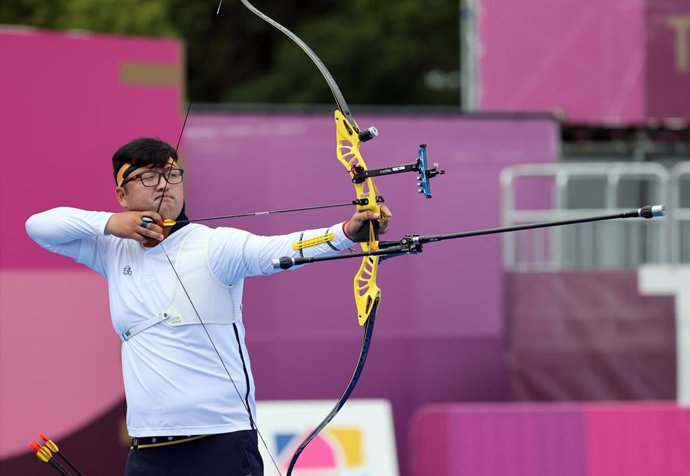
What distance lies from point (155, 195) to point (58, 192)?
302cm

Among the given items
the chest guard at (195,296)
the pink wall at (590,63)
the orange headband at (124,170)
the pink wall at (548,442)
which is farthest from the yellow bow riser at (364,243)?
the pink wall at (590,63)

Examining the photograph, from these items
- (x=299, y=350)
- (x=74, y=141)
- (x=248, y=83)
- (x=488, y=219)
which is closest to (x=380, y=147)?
(x=488, y=219)

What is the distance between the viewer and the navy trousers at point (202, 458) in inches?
120

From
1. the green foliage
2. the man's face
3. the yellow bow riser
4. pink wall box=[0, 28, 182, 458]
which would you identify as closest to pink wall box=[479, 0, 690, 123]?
pink wall box=[0, 28, 182, 458]

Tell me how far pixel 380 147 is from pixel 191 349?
4.21 metres

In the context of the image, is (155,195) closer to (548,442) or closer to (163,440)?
(163,440)

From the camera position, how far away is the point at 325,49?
16.6 meters

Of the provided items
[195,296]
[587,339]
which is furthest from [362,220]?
[587,339]

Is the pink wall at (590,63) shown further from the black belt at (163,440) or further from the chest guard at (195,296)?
the black belt at (163,440)

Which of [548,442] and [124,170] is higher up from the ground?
[124,170]

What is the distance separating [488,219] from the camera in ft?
24.0

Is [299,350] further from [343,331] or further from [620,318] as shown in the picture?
[620,318]

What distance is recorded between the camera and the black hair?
3.17 m

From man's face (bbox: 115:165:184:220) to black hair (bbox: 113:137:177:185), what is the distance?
0.06ft
